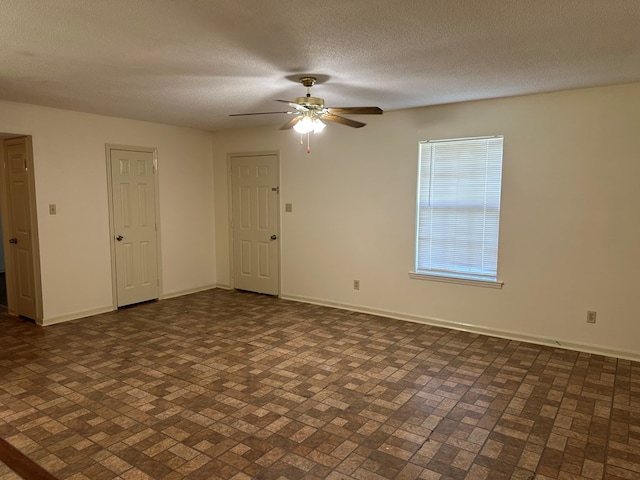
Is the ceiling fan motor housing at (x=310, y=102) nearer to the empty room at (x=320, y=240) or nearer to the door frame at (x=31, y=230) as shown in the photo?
the empty room at (x=320, y=240)

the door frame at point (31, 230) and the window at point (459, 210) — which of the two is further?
the door frame at point (31, 230)

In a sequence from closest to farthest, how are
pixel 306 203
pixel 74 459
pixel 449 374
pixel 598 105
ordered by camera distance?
pixel 74 459 < pixel 449 374 < pixel 598 105 < pixel 306 203

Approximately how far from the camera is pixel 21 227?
4.98 m

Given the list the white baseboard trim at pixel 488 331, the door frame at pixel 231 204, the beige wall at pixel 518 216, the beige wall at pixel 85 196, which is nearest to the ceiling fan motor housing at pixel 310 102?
the beige wall at pixel 518 216

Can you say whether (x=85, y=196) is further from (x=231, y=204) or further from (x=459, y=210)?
(x=459, y=210)

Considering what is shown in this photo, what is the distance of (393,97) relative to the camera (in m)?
4.24

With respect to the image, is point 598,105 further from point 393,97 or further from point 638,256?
point 393,97

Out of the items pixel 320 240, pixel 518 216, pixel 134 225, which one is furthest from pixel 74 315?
pixel 518 216

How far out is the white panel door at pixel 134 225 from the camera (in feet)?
18.0

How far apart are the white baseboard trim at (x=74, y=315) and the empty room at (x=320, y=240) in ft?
0.19

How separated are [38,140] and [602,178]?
5.58 m

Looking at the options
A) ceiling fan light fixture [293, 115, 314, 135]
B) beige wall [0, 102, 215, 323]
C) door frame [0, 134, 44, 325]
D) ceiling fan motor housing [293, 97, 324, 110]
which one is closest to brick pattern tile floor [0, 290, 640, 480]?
door frame [0, 134, 44, 325]

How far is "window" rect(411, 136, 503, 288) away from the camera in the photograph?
448cm

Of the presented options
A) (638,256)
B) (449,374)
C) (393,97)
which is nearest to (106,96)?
(393,97)
